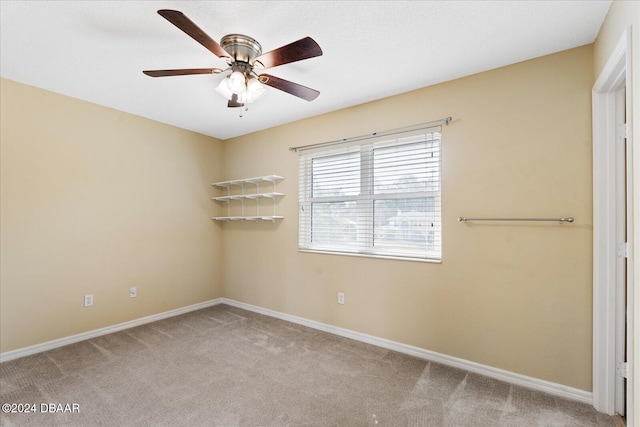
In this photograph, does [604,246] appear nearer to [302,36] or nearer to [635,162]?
[635,162]

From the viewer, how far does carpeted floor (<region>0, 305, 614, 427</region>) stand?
1873 millimetres

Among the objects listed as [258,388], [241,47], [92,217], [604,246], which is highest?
[241,47]

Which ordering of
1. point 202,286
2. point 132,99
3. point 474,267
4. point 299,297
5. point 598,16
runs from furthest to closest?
point 202,286
point 299,297
point 132,99
point 474,267
point 598,16

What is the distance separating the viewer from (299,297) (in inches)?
141

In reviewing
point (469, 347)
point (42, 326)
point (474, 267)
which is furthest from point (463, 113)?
point (42, 326)

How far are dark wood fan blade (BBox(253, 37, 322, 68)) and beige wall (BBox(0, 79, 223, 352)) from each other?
2439 mm

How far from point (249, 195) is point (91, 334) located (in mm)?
2280

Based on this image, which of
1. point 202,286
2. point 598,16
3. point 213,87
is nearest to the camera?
point 598,16

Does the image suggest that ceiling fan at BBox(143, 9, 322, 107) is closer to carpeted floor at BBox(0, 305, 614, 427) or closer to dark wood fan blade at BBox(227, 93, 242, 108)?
dark wood fan blade at BBox(227, 93, 242, 108)

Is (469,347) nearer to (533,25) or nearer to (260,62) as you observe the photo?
Answer: (533,25)

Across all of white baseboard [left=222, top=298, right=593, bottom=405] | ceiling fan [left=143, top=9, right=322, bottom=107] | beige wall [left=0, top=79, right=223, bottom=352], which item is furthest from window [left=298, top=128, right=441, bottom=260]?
beige wall [left=0, top=79, right=223, bottom=352]

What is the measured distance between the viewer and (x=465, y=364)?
2.46m

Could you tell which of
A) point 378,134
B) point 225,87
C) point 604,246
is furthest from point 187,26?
point 604,246

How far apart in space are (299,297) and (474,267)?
78.5 inches
